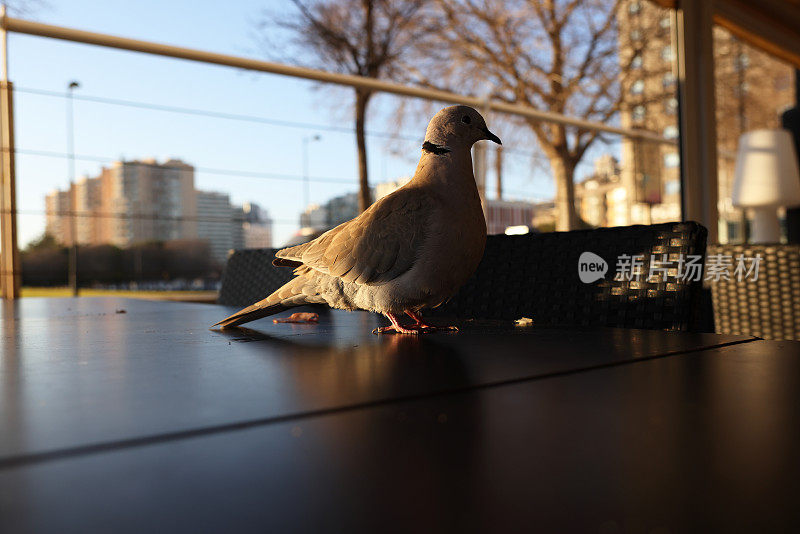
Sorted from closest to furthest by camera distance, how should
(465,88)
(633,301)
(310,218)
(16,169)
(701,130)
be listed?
1. (633,301)
2. (16,169)
3. (701,130)
4. (310,218)
5. (465,88)

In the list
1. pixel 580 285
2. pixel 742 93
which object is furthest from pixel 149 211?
pixel 742 93

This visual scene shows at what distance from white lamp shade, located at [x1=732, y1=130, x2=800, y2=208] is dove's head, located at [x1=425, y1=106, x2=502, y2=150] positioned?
342 cm

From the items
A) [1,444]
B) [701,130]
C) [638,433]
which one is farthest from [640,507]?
[701,130]

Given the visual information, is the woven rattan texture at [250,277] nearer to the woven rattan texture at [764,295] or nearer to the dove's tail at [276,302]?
the dove's tail at [276,302]

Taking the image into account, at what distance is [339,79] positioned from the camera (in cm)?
342

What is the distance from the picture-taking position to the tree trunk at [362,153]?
645 cm

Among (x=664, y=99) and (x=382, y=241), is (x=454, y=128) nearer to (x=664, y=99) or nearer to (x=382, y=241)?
(x=382, y=241)

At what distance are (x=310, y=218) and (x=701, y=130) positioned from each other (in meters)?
3.28

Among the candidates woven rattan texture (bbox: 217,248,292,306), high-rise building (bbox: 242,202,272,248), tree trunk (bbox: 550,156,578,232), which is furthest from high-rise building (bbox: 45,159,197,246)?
tree trunk (bbox: 550,156,578,232)

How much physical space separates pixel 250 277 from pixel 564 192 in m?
7.17

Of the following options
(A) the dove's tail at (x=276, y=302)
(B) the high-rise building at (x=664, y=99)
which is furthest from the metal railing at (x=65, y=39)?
(B) the high-rise building at (x=664, y=99)

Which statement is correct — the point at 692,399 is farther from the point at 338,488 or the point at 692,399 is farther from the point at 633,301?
the point at 633,301

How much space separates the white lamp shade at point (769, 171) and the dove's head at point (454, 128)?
11.2ft

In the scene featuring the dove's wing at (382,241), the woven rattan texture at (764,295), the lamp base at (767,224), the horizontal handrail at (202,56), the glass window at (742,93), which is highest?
the glass window at (742,93)
